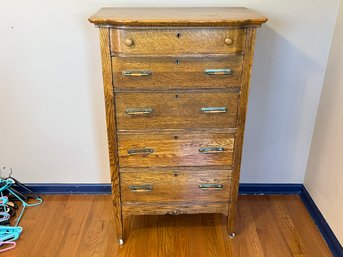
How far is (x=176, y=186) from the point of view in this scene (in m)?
1.62

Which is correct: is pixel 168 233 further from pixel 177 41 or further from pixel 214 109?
pixel 177 41

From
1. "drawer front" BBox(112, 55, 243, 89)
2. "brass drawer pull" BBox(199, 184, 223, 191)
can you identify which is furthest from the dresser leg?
"drawer front" BBox(112, 55, 243, 89)

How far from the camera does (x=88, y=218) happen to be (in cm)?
192

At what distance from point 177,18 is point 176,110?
1.26 feet

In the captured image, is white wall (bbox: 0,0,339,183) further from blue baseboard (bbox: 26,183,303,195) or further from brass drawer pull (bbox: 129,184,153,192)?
brass drawer pull (bbox: 129,184,153,192)

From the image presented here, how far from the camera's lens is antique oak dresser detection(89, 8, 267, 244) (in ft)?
4.42

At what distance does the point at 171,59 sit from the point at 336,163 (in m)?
1.01

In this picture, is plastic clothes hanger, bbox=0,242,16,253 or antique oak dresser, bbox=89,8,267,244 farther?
plastic clothes hanger, bbox=0,242,16,253

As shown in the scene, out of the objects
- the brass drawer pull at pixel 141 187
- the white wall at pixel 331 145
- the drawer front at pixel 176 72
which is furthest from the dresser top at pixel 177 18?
the brass drawer pull at pixel 141 187

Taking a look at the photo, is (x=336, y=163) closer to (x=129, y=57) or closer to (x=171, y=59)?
(x=171, y=59)

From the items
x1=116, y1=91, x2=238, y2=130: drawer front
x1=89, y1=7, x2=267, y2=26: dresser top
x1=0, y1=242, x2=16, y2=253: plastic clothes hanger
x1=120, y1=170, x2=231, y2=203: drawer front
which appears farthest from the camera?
x1=0, y1=242, x2=16, y2=253: plastic clothes hanger

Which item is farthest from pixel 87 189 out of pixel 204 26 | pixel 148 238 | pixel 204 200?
pixel 204 26

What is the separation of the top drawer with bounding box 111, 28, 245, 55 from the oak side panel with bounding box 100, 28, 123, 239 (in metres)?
0.04

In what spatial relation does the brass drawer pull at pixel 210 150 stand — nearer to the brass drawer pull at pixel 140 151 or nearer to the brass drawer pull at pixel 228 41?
the brass drawer pull at pixel 140 151
